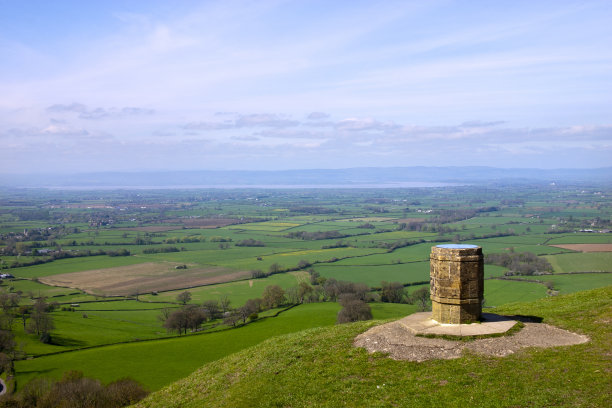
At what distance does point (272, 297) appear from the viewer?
6500cm

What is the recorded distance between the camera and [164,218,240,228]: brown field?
545 feet

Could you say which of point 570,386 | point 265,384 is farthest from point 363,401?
point 570,386

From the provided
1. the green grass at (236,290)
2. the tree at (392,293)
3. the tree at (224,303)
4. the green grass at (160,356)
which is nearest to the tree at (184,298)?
the green grass at (236,290)

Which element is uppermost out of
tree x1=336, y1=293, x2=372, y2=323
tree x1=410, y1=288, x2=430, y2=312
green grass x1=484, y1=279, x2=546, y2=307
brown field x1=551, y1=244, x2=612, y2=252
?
brown field x1=551, y1=244, x2=612, y2=252

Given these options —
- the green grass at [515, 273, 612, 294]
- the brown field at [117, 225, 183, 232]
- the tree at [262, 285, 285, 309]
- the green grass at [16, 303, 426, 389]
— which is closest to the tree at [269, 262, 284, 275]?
the tree at [262, 285, 285, 309]

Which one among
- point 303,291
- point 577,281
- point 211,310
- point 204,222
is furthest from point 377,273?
point 204,222

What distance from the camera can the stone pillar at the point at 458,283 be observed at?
56.5ft

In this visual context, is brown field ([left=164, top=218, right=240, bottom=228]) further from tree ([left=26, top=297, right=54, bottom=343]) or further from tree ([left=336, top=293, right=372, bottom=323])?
tree ([left=336, top=293, right=372, bottom=323])

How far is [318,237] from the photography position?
130 meters

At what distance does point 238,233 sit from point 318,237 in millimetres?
27753

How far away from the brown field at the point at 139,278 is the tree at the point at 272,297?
1744cm

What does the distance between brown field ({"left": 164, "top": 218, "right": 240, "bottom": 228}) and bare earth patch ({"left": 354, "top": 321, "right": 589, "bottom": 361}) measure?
151 metres

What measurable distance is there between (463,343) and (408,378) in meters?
2.96

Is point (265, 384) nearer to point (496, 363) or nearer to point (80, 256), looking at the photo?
point (496, 363)
